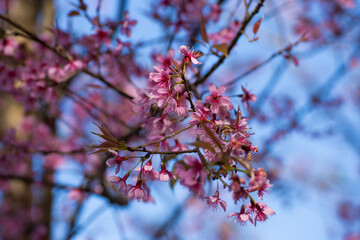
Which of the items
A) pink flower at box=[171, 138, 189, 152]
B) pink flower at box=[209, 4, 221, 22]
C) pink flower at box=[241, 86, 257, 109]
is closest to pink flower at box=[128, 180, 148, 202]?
pink flower at box=[171, 138, 189, 152]

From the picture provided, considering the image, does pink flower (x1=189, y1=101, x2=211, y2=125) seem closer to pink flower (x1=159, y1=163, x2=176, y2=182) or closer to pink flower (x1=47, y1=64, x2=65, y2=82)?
pink flower (x1=159, y1=163, x2=176, y2=182)

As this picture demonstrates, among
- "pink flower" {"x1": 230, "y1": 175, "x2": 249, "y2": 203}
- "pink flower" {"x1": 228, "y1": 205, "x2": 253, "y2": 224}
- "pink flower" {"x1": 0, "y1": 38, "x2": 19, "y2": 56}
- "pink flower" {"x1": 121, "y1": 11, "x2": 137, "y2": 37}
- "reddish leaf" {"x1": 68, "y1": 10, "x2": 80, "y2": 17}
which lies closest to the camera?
"pink flower" {"x1": 230, "y1": 175, "x2": 249, "y2": 203}

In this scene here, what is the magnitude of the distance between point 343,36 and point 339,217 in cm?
557

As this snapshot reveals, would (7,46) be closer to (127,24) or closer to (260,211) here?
(127,24)

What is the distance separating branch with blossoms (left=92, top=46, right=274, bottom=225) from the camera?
0.88m

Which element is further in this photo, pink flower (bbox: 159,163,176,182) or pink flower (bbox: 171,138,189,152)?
pink flower (bbox: 171,138,189,152)

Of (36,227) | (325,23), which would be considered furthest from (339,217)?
(36,227)

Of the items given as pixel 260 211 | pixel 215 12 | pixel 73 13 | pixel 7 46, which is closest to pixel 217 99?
pixel 260 211

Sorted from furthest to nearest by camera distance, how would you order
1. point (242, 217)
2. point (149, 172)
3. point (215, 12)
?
point (215, 12) → point (149, 172) → point (242, 217)

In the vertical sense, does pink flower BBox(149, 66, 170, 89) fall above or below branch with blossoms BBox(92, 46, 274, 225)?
above

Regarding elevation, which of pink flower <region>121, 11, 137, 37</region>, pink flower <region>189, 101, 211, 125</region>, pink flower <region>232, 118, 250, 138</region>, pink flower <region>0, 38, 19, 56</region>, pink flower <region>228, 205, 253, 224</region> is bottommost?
pink flower <region>228, 205, 253, 224</region>

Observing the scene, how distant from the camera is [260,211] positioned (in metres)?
0.98

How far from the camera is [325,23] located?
200 inches

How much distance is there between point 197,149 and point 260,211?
32 centimetres
